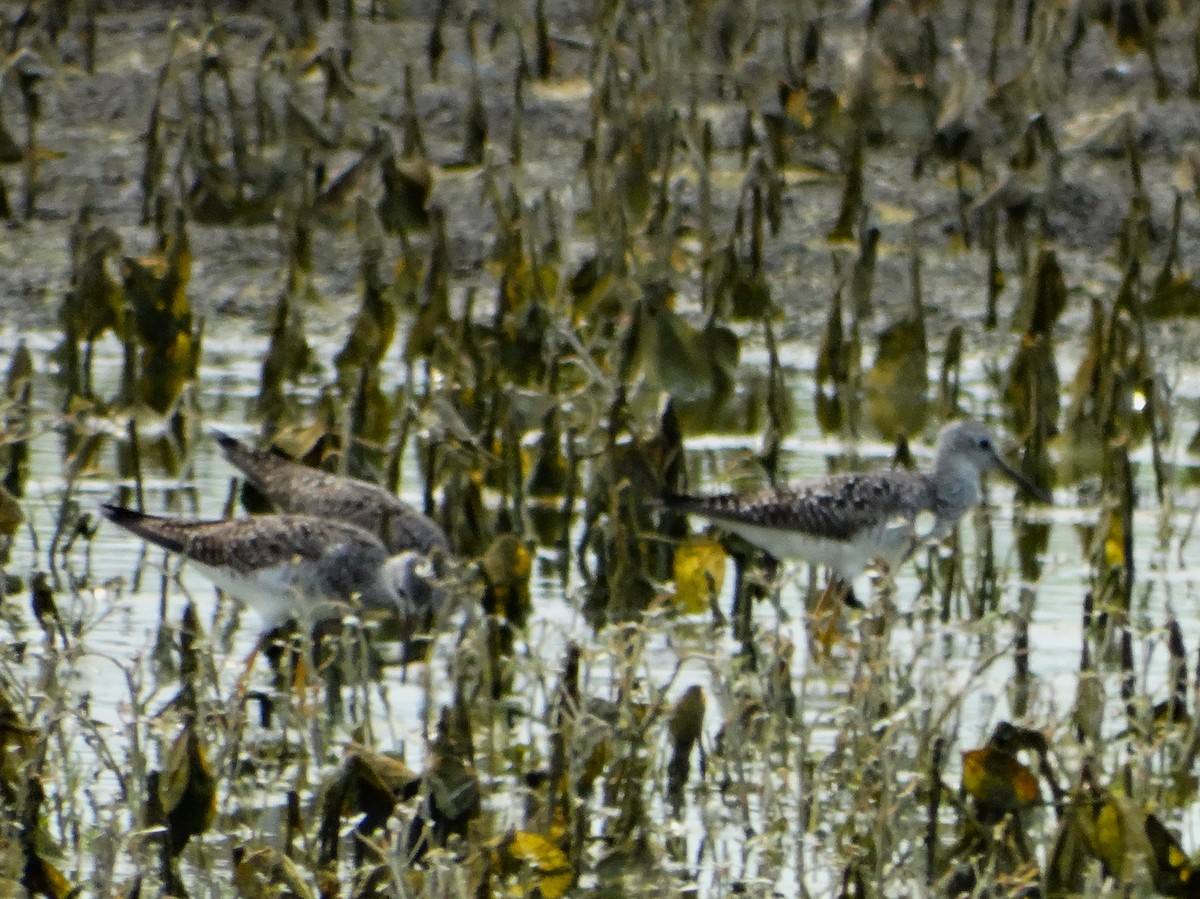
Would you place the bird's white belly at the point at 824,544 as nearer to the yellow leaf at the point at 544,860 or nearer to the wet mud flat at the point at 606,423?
the wet mud flat at the point at 606,423

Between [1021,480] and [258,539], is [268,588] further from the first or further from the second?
[1021,480]

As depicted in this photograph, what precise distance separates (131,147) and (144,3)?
2.27 metres

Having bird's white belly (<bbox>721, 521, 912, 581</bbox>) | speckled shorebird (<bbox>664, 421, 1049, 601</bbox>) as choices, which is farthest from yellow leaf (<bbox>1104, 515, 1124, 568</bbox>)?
bird's white belly (<bbox>721, 521, 912, 581</bbox>)

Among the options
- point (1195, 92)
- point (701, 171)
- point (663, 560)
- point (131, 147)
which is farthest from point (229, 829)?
point (1195, 92)

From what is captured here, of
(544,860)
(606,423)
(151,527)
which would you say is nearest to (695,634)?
(151,527)

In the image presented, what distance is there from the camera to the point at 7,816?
4.64 m

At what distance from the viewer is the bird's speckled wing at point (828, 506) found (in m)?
6.80

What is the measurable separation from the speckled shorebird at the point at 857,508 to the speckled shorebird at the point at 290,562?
704 mm

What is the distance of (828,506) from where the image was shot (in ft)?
22.7

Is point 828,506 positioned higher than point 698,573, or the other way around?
point 828,506

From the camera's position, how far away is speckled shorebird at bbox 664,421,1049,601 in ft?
22.4

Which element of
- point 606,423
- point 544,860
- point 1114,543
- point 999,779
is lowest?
point 544,860

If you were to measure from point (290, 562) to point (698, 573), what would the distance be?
935mm

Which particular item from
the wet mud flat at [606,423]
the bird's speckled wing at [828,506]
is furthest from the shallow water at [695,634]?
the bird's speckled wing at [828,506]
